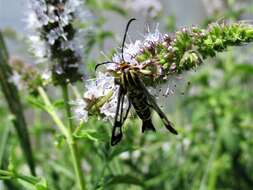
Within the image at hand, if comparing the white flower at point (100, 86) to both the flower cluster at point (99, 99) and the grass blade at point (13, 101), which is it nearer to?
the flower cluster at point (99, 99)

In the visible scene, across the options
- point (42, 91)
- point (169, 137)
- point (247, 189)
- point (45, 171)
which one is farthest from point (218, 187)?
point (42, 91)

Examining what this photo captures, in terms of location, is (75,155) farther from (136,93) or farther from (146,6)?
(146,6)

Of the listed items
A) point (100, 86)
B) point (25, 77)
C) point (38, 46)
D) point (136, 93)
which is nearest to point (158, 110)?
point (136, 93)

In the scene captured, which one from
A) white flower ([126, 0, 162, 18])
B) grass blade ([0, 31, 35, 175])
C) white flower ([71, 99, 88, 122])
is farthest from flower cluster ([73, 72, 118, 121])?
white flower ([126, 0, 162, 18])

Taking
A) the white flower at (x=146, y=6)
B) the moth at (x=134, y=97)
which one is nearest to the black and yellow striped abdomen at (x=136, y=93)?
the moth at (x=134, y=97)

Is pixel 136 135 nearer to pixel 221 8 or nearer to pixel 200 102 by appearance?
pixel 200 102

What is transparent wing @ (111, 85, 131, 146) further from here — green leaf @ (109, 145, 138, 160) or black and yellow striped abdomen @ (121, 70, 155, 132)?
green leaf @ (109, 145, 138, 160)
